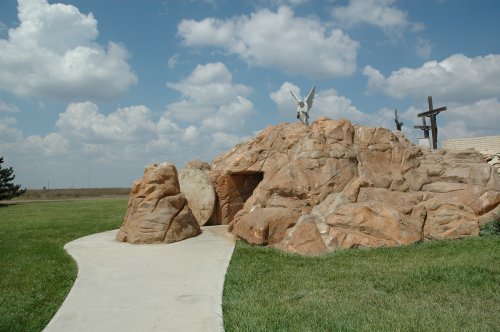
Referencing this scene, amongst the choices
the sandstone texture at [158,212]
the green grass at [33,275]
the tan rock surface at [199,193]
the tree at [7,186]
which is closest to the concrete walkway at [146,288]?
the green grass at [33,275]

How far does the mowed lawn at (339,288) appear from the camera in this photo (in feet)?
17.6

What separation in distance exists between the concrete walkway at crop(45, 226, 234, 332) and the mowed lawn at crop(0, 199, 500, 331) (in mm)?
253

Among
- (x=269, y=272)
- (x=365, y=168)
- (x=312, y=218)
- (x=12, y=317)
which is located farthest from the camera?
(x=365, y=168)

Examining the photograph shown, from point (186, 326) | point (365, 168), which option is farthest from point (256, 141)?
point (186, 326)

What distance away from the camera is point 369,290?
668cm

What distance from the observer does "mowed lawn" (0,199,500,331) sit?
537 centimetres

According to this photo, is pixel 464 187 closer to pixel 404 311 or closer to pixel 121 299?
pixel 404 311

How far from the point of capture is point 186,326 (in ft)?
17.8

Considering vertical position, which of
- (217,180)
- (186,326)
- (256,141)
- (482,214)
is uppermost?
(256,141)

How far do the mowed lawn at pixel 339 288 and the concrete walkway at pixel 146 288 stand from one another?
0.25 metres

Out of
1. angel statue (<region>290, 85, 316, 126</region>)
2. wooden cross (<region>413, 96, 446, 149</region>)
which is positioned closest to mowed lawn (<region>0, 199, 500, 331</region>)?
angel statue (<region>290, 85, 316, 126</region>)

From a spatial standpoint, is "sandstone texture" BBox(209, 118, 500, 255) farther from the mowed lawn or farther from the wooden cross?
the wooden cross

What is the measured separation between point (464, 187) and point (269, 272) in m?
7.05

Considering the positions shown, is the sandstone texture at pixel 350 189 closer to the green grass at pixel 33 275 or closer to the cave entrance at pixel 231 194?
the cave entrance at pixel 231 194
